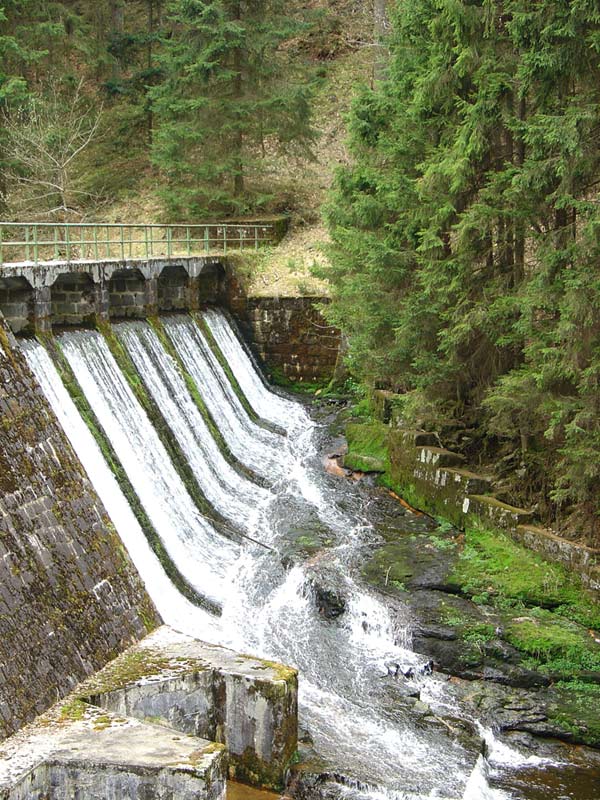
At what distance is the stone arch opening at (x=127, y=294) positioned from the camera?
61.7ft

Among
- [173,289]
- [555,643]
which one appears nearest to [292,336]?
[173,289]

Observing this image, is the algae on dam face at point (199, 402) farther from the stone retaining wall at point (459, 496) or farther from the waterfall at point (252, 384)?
the stone retaining wall at point (459, 496)

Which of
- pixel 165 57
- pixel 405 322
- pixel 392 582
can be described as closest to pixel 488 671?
pixel 392 582

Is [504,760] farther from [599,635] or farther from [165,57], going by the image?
[165,57]

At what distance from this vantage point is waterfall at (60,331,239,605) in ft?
44.3

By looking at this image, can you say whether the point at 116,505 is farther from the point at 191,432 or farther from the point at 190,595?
the point at 191,432

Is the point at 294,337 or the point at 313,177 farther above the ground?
the point at 313,177

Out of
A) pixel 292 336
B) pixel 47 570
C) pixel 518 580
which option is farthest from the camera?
pixel 292 336

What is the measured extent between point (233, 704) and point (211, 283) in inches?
631

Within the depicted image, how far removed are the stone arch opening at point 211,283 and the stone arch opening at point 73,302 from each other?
250 inches

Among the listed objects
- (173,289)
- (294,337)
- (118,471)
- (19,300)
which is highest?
(173,289)

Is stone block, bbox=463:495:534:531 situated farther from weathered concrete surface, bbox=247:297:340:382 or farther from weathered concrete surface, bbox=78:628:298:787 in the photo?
weathered concrete surface, bbox=247:297:340:382

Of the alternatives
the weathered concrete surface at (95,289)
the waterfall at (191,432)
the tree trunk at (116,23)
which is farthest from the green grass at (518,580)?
the tree trunk at (116,23)

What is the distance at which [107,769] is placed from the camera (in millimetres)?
6973
